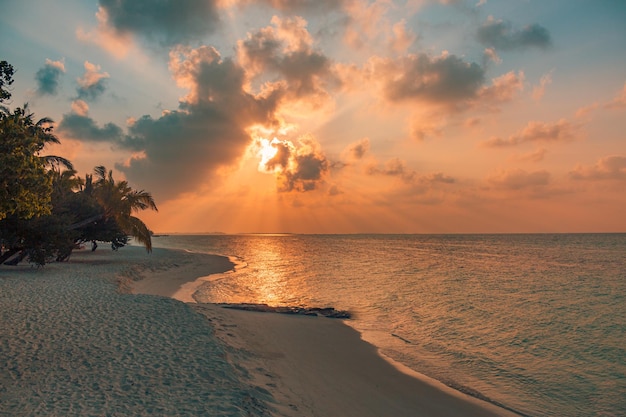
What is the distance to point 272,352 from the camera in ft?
49.6

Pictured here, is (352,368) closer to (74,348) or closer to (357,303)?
(74,348)

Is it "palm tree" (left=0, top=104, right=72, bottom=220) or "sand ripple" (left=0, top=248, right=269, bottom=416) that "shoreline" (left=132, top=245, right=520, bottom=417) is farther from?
"palm tree" (left=0, top=104, right=72, bottom=220)

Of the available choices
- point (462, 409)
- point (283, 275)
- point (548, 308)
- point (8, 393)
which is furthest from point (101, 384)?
point (283, 275)

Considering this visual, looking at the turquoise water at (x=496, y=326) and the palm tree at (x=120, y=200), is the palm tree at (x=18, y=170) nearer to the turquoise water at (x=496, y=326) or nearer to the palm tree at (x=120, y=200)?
the turquoise water at (x=496, y=326)

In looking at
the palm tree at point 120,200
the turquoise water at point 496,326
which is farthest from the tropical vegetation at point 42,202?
the turquoise water at point 496,326

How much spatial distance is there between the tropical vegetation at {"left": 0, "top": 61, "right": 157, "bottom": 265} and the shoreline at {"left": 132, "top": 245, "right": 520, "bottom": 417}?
8.07 meters

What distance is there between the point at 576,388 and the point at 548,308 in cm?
1694

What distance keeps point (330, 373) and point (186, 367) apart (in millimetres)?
4945

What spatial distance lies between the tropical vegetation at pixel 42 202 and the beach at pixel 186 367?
4387mm

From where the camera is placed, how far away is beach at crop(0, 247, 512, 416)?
29.5 ft

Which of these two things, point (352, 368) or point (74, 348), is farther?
point (352, 368)

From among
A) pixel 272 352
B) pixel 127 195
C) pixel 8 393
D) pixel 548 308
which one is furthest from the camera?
pixel 127 195

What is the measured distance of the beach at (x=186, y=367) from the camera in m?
8.99

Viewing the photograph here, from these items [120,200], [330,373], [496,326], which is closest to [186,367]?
[330,373]
